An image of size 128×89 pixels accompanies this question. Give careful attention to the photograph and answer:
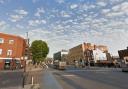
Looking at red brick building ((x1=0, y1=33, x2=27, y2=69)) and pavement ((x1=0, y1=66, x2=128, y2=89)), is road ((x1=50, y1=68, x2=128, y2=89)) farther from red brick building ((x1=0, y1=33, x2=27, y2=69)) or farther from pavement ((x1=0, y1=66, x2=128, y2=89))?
red brick building ((x1=0, y1=33, x2=27, y2=69))

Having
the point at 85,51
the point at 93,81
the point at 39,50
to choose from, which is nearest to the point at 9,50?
the point at 39,50

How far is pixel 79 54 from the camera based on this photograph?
157 m

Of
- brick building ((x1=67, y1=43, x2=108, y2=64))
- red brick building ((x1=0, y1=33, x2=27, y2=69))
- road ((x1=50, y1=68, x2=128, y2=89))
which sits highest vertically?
brick building ((x1=67, y1=43, x2=108, y2=64))

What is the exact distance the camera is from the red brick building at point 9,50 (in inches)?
2628

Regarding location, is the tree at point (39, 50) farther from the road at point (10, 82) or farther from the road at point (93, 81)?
the road at point (10, 82)

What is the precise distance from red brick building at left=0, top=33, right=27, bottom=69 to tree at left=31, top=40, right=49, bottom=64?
3613 cm

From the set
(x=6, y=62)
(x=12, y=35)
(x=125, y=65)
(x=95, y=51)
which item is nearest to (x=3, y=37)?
(x=12, y=35)

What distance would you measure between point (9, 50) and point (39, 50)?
1593 inches

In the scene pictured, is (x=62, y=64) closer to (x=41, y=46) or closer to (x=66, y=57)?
(x=41, y=46)

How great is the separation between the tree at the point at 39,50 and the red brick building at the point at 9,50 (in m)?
36.1

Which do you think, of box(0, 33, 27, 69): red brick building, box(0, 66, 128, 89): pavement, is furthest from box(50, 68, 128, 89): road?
box(0, 33, 27, 69): red brick building

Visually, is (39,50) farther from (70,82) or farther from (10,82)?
(70,82)

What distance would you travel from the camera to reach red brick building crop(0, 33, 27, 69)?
66750mm

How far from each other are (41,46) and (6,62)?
44.0 metres
